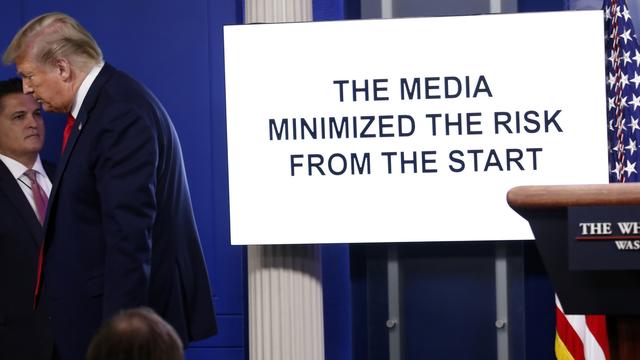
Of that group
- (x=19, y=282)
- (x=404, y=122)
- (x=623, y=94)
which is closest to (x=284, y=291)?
(x=404, y=122)

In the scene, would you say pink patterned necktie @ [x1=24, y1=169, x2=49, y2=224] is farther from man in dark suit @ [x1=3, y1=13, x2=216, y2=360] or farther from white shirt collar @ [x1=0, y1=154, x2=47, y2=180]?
man in dark suit @ [x1=3, y1=13, x2=216, y2=360]

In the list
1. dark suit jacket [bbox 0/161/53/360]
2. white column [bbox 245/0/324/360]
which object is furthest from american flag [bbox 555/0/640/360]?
dark suit jacket [bbox 0/161/53/360]

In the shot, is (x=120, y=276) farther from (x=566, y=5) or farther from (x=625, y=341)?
(x=566, y=5)

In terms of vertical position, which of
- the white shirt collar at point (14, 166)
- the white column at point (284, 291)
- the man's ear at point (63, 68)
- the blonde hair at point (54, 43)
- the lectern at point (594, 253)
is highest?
the blonde hair at point (54, 43)

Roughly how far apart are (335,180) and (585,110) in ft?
2.81

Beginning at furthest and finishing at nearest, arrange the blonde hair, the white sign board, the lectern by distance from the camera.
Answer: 1. the white sign board
2. the blonde hair
3. the lectern

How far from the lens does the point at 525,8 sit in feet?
13.9

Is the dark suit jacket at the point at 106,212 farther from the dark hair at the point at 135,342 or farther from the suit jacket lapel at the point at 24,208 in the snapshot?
the dark hair at the point at 135,342

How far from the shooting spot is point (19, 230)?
395cm

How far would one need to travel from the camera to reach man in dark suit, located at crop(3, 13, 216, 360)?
309 centimetres

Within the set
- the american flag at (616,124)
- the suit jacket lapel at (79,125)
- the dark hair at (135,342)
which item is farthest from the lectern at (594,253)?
the american flag at (616,124)

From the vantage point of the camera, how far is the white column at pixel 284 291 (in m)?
3.91

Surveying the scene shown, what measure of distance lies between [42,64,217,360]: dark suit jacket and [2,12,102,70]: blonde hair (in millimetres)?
88

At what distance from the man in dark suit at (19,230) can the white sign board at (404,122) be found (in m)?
0.79
